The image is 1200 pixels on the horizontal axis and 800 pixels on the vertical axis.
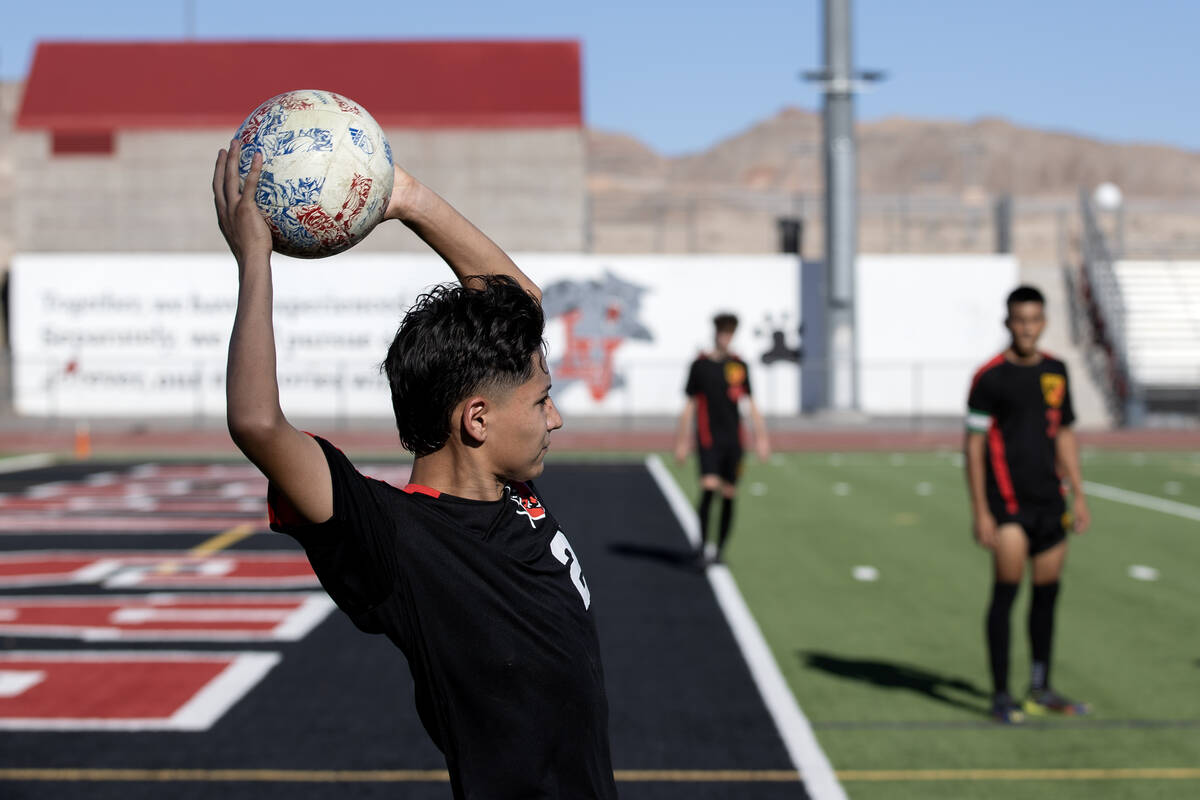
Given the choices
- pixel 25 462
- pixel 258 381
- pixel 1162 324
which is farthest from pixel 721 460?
pixel 1162 324

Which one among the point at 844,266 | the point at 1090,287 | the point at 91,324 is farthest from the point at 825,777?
the point at 1090,287

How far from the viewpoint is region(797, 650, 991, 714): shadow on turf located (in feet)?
24.0

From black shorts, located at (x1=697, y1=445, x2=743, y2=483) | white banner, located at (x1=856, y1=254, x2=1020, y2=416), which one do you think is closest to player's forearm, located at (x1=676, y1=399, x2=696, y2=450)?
black shorts, located at (x1=697, y1=445, x2=743, y2=483)

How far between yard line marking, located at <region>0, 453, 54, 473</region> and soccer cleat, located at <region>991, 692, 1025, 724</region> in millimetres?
18395

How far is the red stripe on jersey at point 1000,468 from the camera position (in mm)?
6691

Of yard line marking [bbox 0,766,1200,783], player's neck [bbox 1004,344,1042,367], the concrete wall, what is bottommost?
yard line marking [bbox 0,766,1200,783]

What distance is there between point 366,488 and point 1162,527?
532 inches

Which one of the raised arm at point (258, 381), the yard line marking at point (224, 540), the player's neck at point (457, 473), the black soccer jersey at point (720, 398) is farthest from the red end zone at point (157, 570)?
the raised arm at point (258, 381)

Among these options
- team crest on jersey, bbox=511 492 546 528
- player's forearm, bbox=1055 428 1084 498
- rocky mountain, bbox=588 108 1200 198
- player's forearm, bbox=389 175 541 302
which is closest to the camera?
team crest on jersey, bbox=511 492 546 528

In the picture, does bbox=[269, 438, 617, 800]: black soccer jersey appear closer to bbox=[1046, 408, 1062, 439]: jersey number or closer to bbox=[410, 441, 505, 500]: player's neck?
bbox=[410, 441, 505, 500]: player's neck

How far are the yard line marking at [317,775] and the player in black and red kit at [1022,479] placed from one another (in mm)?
1636

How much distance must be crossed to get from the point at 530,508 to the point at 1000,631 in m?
4.70

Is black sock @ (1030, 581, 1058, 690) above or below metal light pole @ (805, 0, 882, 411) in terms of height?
below

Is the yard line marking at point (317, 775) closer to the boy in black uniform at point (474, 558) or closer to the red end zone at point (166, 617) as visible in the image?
the red end zone at point (166, 617)
